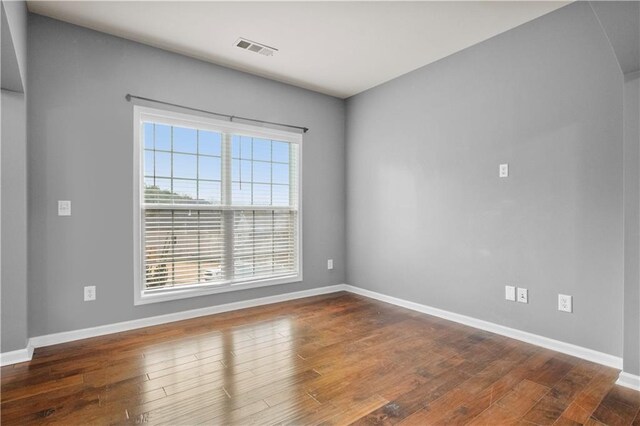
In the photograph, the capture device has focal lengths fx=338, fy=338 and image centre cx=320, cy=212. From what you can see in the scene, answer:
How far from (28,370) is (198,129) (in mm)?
2499

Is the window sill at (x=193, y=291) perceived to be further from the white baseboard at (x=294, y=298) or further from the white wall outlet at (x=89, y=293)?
the white wall outlet at (x=89, y=293)

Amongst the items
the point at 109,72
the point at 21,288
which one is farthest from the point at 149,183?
the point at 21,288

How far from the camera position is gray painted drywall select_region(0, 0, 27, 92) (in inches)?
72.2

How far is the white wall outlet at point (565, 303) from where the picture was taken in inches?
106

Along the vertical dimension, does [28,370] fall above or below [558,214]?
below

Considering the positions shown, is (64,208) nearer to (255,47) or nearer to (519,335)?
(255,47)

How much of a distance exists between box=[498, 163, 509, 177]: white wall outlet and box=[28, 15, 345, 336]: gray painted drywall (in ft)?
9.78

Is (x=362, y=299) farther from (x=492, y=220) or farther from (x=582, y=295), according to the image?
(x=582, y=295)

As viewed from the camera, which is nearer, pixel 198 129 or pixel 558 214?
pixel 558 214

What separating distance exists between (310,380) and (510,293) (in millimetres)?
2000

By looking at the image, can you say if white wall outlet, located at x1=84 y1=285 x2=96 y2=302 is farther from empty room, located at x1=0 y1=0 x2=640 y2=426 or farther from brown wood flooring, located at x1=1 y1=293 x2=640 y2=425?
brown wood flooring, located at x1=1 y1=293 x2=640 y2=425

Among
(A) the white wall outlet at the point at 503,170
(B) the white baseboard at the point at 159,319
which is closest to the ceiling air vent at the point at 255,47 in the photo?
(A) the white wall outlet at the point at 503,170

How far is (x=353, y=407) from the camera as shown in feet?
6.34

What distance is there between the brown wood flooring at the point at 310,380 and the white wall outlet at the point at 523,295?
36cm
